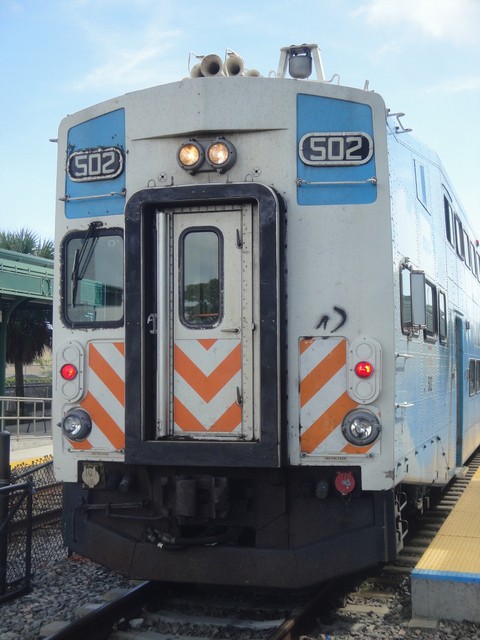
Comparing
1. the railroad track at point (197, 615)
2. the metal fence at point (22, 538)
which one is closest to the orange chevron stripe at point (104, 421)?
the railroad track at point (197, 615)

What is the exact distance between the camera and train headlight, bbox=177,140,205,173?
611cm

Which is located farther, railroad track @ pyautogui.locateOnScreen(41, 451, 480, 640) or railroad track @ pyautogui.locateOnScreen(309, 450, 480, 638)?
railroad track @ pyautogui.locateOnScreen(309, 450, 480, 638)

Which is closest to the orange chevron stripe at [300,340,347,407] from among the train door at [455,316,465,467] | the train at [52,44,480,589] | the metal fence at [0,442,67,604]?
the train at [52,44,480,589]

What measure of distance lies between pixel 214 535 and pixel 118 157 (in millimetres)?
2886

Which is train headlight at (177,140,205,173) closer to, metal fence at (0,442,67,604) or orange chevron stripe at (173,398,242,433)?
orange chevron stripe at (173,398,242,433)

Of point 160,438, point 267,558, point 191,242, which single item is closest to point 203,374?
point 160,438

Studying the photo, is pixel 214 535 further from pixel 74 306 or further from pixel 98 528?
pixel 74 306

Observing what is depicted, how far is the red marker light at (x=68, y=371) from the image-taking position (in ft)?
21.0

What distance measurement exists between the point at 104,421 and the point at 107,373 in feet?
1.16

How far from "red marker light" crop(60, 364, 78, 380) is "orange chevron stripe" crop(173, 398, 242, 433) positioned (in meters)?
0.84

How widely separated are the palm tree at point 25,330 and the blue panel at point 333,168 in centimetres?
2180

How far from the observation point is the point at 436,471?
8.06 meters

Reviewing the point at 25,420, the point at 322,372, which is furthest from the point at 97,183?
the point at 25,420

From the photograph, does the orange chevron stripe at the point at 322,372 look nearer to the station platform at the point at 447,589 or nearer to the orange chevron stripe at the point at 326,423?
the orange chevron stripe at the point at 326,423
